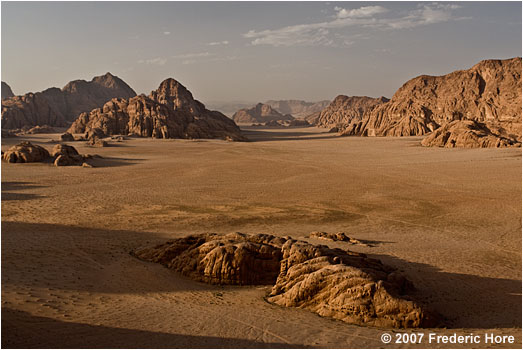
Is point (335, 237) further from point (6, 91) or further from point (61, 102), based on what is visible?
point (6, 91)

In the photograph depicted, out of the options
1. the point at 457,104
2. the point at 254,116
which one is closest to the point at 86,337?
the point at 457,104

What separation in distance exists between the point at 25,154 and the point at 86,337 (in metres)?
32.2

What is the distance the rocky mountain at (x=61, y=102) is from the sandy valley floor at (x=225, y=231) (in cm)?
5965

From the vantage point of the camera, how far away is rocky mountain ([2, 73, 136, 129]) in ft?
269

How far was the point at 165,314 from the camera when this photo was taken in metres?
7.93

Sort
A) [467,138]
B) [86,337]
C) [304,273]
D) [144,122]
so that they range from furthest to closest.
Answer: [144,122] → [467,138] → [304,273] → [86,337]

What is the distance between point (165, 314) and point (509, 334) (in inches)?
269

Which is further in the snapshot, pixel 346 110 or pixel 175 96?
pixel 346 110

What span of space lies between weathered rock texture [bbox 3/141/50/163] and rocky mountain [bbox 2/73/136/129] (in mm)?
52796

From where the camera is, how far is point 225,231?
1533 cm

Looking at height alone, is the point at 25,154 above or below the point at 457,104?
below

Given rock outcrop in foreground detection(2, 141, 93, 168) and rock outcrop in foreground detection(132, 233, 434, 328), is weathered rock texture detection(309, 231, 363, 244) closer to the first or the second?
rock outcrop in foreground detection(132, 233, 434, 328)

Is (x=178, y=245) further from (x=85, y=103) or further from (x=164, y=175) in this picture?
(x=85, y=103)

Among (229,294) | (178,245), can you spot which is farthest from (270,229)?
(229,294)
